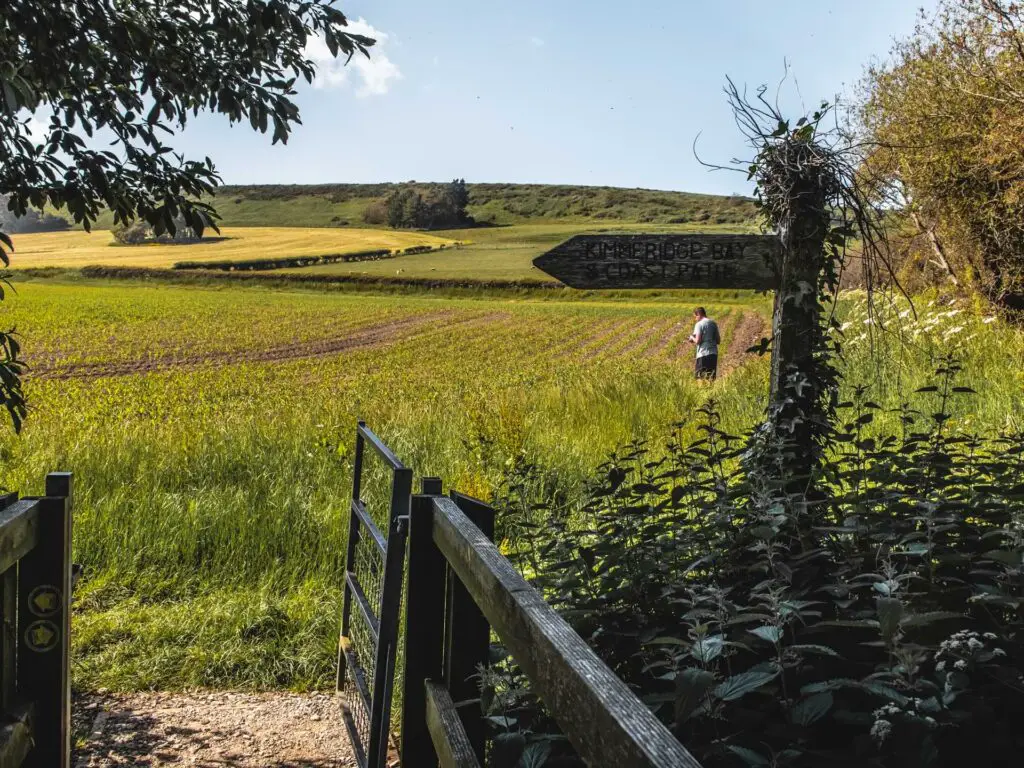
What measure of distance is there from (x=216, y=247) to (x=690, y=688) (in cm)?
8865

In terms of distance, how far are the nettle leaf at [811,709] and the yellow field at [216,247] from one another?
244 ft

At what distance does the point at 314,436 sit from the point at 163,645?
4.31 meters

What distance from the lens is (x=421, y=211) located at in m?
113

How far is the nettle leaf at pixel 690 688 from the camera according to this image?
1.78 m

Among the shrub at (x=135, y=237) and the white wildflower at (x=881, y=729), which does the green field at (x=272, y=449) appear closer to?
the white wildflower at (x=881, y=729)

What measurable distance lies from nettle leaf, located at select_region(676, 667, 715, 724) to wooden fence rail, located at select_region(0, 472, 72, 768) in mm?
1909

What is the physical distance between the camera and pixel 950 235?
17.5 meters

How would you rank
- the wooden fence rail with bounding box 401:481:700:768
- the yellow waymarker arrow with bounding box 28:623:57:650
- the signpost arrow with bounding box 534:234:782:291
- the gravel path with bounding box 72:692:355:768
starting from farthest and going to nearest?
1. the signpost arrow with bounding box 534:234:782:291
2. the gravel path with bounding box 72:692:355:768
3. the yellow waymarker arrow with bounding box 28:623:57:650
4. the wooden fence rail with bounding box 401:481:700:768

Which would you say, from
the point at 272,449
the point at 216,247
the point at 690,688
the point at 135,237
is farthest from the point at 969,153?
the point at 135,237

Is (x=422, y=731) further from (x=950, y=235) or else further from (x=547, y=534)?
(x=950, y=235)

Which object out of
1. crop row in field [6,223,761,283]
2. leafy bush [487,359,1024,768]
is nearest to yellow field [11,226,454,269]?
crop row in field [6,223,761,283]

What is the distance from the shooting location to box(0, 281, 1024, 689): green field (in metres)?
5.34

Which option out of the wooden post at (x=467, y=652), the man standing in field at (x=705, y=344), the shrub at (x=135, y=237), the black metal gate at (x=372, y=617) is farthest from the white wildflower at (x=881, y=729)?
the shrub at (x=135, y=237)

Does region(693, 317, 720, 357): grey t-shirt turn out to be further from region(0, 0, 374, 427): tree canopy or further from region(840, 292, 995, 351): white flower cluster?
region(0, 0, 374, 427): tree canopy
